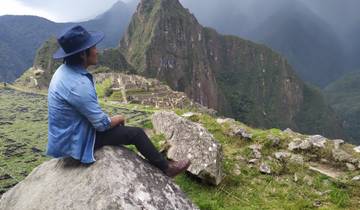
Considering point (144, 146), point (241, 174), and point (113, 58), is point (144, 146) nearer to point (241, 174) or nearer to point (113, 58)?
point (241, 174)

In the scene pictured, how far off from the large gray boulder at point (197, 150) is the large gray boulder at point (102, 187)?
2423mm

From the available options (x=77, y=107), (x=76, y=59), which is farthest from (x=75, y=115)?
(x=76, y=59)

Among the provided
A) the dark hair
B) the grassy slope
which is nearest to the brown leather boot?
the grassy slope

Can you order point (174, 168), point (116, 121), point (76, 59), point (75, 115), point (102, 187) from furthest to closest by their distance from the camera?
1. point (174, 168)
2. point (116, 121)
3. point (76, 59)
4. point (75, 115)
5. point (102, 187)

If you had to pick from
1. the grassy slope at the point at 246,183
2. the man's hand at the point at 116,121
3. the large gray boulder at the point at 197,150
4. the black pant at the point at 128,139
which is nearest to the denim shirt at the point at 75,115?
the man's hand at the point at 116,121

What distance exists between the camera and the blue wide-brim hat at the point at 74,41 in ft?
24.1

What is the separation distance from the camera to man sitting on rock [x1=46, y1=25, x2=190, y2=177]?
722 cm

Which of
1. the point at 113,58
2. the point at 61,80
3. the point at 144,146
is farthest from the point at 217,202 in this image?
the point at 113,58

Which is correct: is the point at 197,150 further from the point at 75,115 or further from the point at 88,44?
the point at 88,44

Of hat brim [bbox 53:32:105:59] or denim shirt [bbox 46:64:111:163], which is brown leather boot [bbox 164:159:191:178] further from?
hat brim [bbox 53:32:105:59]

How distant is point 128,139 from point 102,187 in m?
1.11

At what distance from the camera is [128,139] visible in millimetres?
7832

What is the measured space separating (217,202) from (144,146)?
274 centimetres

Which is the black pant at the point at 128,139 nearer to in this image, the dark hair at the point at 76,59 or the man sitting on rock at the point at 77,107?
the man sitting on rock at the point at 77,107
